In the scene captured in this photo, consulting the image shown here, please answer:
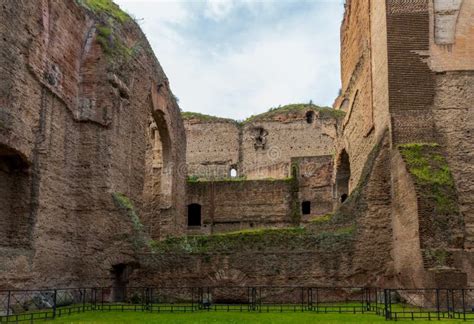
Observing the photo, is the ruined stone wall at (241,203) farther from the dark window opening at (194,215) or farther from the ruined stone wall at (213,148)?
the ruined stone wall at (213,148)

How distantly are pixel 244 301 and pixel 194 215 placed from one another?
1272 cm

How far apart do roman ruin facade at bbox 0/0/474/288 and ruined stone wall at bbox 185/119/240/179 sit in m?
20.2

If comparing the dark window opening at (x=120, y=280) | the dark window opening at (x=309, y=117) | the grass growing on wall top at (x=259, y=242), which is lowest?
the dark window opening at (x=120, y=280)

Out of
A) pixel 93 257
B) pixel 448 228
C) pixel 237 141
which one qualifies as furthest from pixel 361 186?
pixel 237 141

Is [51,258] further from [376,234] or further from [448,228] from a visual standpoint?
[448,228]

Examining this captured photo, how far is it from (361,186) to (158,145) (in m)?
11.6

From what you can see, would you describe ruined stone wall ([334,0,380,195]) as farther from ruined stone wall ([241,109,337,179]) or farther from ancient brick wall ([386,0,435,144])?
ruined stone wall ([241,109,337,179])

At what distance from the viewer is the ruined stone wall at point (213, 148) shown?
36719 millimetres

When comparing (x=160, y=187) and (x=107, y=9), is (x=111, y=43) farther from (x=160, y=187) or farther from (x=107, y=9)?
(x=160, y=187)

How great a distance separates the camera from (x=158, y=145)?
76.5 feet

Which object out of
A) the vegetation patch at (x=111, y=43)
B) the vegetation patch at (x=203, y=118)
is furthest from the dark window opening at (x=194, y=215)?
the vegetation patch at (x=203, y=118)

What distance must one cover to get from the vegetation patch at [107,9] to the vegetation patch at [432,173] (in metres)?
8.23

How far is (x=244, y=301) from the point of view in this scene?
41.9 feet

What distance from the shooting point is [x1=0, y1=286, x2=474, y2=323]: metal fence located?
980cm
